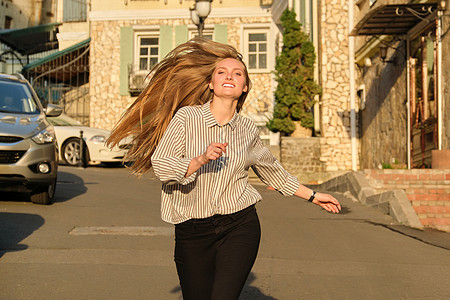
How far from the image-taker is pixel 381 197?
11.3 metres

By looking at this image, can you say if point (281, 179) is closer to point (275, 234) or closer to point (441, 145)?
point (275, 234)

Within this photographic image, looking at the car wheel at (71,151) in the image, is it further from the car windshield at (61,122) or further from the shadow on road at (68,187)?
the shadow on road at (68,187)

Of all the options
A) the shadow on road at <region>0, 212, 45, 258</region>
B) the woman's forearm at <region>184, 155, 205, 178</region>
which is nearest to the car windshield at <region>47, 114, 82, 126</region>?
the shadow on road at <region>0, 212, 45, 258</region>

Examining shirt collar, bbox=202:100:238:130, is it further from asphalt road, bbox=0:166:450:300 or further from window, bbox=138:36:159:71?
window, bbox=138:36:159:71

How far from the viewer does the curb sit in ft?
33.5

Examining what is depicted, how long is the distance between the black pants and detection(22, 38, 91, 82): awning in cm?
2890

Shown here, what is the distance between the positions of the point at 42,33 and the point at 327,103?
63.8 feet

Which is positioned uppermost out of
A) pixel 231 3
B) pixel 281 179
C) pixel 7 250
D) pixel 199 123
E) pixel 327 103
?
pixel 231 3

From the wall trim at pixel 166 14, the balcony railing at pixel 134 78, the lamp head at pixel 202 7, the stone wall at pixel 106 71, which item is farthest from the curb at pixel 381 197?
the stone wall at pixel 106 71

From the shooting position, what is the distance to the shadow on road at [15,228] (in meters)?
7.77

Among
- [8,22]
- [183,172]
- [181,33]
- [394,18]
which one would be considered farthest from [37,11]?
[183,172]

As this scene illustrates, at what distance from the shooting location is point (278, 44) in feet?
89.3

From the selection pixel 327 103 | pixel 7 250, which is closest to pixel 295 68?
pixel 327 103

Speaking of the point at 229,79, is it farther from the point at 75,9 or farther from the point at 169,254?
the point at 75,9
